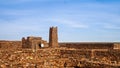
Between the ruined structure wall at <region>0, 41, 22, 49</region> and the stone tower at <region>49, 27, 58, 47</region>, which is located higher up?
the stone tower at <region>49, 27, 58, 47</region>

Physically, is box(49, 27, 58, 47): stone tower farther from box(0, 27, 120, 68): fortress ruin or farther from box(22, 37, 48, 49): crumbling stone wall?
box(22, 37, 48, 49): crumbling stone wall

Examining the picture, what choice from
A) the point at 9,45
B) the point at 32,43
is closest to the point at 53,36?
the point at 32,43

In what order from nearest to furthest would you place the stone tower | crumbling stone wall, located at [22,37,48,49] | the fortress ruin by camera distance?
the fortress ruin, crumbling stone wall, located at [22,37,48,49], the stone tower

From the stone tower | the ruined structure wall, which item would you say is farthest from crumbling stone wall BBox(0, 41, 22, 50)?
the stone tower

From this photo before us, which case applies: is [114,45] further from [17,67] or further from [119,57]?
[17,67]

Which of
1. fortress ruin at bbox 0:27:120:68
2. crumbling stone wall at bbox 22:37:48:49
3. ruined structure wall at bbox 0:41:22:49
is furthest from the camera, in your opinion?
crumbling stone wall at bbox 22:37:48:49

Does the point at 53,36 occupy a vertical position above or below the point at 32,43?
above

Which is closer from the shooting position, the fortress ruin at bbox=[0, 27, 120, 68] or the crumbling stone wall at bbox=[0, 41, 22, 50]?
the fortress ruin at bbox=[0, 27, 120, 68]

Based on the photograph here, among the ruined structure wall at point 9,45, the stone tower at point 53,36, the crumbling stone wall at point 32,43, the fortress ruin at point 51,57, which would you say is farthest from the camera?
the stone tower at point 53,36

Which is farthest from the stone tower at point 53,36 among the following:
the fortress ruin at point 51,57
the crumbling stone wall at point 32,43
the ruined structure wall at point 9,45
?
the ruined structure wall at point 9,45

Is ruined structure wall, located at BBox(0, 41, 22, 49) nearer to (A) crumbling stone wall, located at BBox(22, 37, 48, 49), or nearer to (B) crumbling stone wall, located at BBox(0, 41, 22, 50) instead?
(B) crumbling stone wall, located at BBox(0, 41, 22, 50)

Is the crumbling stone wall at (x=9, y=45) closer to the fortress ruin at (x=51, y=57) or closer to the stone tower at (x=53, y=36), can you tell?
the fortress ruin at (x=51, y=57)

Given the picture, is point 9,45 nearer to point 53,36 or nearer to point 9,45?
point 9,45

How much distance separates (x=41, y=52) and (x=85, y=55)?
17.2ft
